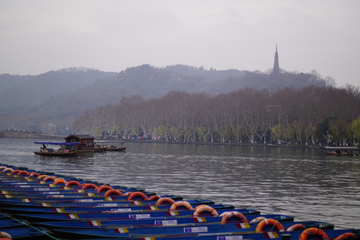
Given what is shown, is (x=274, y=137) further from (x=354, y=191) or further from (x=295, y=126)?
(x=354, y=191)

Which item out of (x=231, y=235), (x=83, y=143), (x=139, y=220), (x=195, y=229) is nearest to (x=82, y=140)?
(x=83, y=143)

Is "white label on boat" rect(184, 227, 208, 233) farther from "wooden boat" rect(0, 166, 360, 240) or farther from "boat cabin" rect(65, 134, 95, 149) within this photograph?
"boat cabin" rect(65, 134, 95, 149)

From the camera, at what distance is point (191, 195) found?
87.4ft

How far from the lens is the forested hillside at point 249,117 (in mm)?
108125

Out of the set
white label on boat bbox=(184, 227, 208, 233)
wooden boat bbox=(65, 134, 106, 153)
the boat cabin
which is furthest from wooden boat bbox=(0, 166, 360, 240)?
the boat cabin

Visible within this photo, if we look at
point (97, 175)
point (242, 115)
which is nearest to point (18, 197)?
point (97, 175)

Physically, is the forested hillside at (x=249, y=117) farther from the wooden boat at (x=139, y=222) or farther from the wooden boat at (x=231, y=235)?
the wooden boat at (x=139, y=222)

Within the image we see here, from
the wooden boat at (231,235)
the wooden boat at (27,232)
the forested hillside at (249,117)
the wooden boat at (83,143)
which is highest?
the forested hillside at (249,117)

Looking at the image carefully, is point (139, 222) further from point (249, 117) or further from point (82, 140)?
point (249, 117)

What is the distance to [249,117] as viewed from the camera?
124 m

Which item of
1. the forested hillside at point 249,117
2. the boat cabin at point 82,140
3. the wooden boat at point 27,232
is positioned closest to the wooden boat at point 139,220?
the wooden boat at point 27,232

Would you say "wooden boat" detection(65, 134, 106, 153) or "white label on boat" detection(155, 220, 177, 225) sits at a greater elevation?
"wooden boat" detection(65, 134, 106, 153)

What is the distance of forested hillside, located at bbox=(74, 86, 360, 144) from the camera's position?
355ft

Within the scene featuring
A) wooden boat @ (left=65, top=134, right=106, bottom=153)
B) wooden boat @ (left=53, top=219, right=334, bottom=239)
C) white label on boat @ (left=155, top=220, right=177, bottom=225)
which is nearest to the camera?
wooden boat @ (left=53, top=219, right=334, bottom=239)
